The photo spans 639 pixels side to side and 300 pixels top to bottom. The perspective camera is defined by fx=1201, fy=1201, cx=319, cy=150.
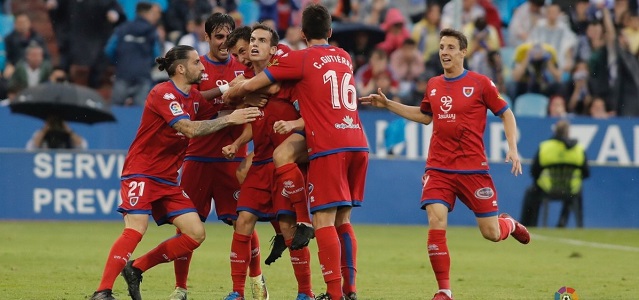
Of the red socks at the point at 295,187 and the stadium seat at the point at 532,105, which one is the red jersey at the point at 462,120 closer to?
the red socks at the point at 295,187

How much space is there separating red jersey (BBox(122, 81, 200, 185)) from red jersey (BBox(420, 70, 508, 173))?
2239 millimetres

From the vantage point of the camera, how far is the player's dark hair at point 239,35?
998 cm

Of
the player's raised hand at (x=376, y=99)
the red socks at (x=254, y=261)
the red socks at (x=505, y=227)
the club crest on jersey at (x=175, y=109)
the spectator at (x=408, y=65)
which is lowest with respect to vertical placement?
the red socks at (x=254, y=261)

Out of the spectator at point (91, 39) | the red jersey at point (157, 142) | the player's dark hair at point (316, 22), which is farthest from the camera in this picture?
the spectator at point (91, 39)

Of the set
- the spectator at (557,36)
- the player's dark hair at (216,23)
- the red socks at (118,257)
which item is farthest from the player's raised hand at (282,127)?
the spectator at (557,36)

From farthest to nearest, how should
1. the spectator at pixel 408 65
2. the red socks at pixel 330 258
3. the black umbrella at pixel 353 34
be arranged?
1. the black umbrella at pixel 353 34
2. the spectator at pixel 408 65
3. the red socks at pixel 330 258

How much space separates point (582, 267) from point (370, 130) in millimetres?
6763

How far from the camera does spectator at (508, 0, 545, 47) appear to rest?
22891mm

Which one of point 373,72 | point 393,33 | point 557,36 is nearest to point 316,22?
point 373,72

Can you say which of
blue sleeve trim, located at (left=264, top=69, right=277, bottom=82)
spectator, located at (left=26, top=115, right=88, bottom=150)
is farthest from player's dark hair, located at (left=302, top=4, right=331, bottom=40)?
spectator, located at (left=26, top=115, right=88, bottom=150)

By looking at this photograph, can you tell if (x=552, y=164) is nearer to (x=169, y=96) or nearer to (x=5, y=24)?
(x=5, y=24)

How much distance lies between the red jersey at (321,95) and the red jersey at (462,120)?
126cm

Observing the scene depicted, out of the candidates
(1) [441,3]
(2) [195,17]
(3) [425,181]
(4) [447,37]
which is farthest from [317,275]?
(1) [441,3]

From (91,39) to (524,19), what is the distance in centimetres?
817
